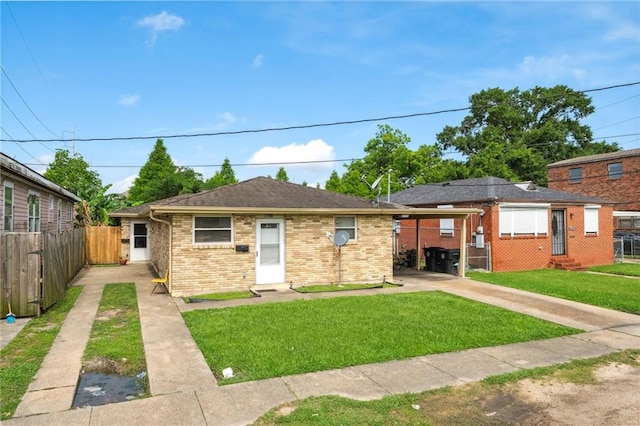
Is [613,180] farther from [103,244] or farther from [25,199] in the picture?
[25,199]

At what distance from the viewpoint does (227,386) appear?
5109 millimetres

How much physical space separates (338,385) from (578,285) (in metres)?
11.4

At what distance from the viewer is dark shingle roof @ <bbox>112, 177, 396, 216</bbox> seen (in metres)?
11.8

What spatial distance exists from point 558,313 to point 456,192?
11144mm

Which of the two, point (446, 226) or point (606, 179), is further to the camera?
point (606, 179)

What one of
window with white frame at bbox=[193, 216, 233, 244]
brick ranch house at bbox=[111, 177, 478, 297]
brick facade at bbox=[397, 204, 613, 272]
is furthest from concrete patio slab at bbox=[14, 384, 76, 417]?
brick facade at bbox=[397, 204, 613, 272]

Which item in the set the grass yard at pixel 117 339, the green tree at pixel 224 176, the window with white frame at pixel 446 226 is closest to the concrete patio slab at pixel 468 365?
the grass yard at pixel 117 339

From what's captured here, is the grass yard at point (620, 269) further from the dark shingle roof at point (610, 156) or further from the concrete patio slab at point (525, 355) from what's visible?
the concrete patio slab at point (525, 355)

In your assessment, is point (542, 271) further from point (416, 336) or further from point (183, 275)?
point (183, 275)

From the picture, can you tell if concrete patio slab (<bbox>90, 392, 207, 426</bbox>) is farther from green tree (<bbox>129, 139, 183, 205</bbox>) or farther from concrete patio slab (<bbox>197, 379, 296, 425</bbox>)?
green tree (<bbox>129, 139, 183, 205</bbox>)

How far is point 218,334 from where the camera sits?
7.35 m

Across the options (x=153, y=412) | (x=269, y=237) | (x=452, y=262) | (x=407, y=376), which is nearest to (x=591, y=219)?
(x=452, y=262)

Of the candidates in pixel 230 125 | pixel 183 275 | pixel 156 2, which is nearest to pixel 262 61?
pixel 230 125

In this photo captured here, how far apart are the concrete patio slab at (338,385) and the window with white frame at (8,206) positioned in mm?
8593
